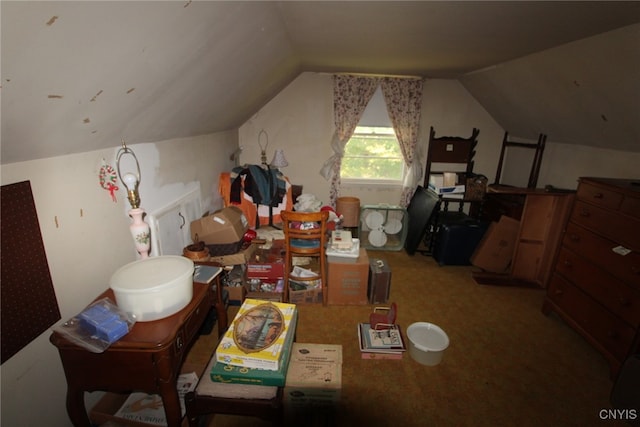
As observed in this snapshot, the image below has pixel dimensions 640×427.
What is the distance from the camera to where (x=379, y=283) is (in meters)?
2.81

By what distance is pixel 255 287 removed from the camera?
283cm

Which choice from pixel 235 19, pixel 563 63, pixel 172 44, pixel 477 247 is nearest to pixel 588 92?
pixel 563 63

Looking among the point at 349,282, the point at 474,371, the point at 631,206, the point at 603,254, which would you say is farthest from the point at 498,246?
the point at 349,282

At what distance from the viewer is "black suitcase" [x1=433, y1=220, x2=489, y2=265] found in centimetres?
359

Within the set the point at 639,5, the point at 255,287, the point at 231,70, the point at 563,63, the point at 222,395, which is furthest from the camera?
the point at 255,287

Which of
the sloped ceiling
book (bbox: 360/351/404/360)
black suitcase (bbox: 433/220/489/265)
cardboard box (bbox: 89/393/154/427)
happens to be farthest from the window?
cardboard box (bbox: 89/393/154/427)

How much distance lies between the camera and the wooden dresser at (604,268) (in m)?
1.96

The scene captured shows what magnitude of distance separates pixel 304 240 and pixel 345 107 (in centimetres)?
249

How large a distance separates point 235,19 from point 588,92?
110 inches

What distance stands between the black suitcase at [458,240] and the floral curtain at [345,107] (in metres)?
1.77

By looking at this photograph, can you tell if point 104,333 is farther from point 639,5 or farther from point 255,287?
point 639,5

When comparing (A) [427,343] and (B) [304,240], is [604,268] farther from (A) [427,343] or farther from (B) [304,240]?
(B) [304,240]

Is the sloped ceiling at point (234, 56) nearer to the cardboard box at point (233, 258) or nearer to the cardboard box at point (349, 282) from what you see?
the cardboard box at point (233, 258)

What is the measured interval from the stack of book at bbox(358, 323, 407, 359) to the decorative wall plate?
0.91 meters
